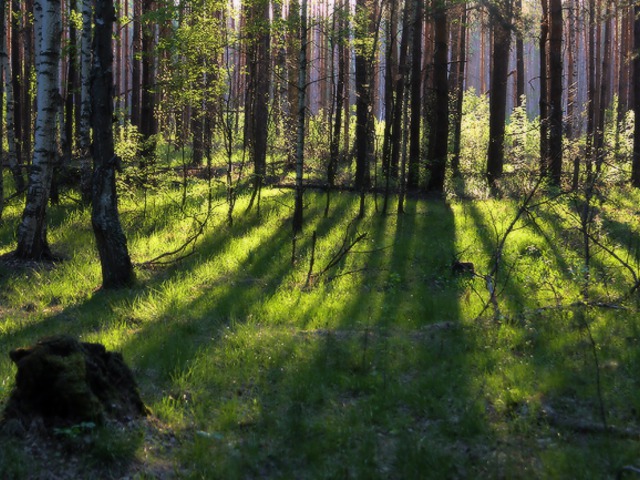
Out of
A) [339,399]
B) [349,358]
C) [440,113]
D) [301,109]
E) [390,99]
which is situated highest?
[390,99]

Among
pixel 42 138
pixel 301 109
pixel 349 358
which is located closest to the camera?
pixel 349 358

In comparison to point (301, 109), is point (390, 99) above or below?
above

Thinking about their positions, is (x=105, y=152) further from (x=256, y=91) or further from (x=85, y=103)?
(x=256, y=91)

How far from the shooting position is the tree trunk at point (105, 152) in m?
7.54

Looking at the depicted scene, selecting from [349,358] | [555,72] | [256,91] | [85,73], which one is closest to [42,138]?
[85,73]

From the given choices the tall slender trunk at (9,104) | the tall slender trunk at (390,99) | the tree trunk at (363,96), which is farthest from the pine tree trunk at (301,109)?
the tall slender trunk at (9,104)

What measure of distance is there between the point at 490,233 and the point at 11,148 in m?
11.3

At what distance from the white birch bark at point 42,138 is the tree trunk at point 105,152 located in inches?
75.9

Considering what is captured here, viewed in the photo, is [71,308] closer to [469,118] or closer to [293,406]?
[293,406]

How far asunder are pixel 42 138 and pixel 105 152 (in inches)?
86.3

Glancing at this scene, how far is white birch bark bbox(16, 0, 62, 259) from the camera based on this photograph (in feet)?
29.8

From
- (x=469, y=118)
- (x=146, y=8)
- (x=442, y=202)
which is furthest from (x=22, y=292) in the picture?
(x=469, y=118)

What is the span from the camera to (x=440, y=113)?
1583 centimetres

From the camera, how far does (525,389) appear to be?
477 cm
